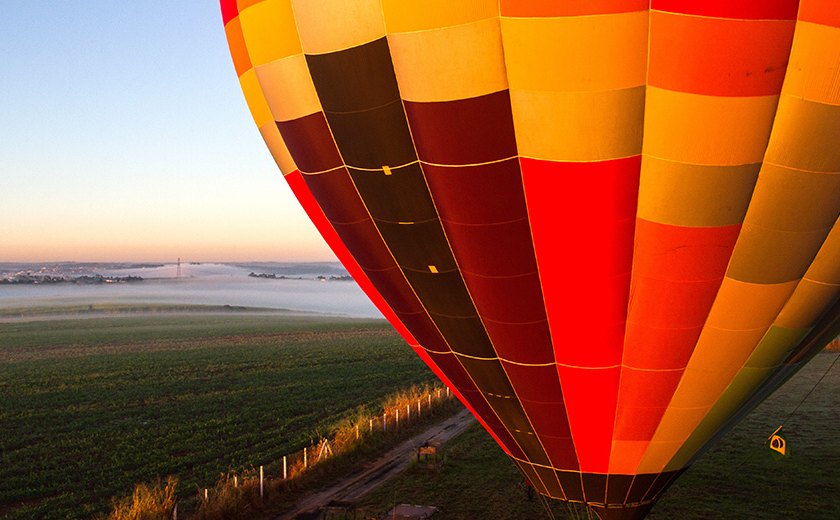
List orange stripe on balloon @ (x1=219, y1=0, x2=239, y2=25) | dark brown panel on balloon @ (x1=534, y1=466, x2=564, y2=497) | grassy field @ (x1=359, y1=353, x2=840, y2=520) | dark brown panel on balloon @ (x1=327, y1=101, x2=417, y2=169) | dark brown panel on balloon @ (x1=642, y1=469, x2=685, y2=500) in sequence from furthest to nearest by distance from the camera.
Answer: grassy field @ (x1=359, y1=353, x2=840, y2=520), dark brown panel on balloon @ (x1=534, y1=466, x2=564, y2=497), dark brown panel on balloon @ (x1=642, y1=469, x2=685, y2=500), orange stripe on balloon @ (x1=219, y1=0, x2=239, y2=25), dark brown panel on balloon @ (x1=327, y1=101, x2=417, y2=169)

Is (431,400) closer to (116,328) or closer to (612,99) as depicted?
(612,99)

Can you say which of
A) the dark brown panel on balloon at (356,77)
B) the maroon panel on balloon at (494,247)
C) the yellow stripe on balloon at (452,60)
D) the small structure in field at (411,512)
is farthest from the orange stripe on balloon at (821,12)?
the small structure in field at (411,512)

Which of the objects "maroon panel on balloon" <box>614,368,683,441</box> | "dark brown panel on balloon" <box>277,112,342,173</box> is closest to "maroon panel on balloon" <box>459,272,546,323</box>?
"maroon panel on balloon" <box>614,368,683,441</box>

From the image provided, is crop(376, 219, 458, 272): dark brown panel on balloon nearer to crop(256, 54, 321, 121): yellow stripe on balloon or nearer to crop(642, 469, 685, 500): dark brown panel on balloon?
crop(256, 54, 321, 121): yellow stripe on balloon

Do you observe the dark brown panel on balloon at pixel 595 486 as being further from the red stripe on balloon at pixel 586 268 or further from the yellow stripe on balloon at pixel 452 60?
the yellow stripe on balloon at pixel 452 60

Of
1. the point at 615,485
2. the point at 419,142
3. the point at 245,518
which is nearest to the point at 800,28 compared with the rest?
the point at 419,142

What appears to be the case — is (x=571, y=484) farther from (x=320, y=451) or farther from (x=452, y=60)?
A: (x=320, y=451)

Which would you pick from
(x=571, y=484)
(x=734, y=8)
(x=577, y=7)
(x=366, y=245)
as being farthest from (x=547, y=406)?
(x=734, y=8)
